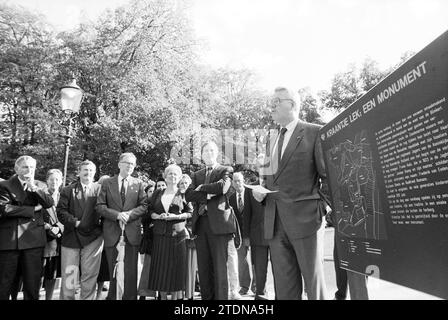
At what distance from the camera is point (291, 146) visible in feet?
10.6

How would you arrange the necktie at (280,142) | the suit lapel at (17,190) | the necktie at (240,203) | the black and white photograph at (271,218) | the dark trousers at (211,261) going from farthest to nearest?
the necktie at (240,203) < the suit lapel at (17,190) < the dark trousers at (211,261) < the necktie at (280,142) < the black and white photograph at (271,218)

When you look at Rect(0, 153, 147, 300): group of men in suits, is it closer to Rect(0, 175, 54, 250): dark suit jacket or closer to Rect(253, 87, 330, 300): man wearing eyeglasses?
Rect(0, 175, 54, 250): dark suit jacket

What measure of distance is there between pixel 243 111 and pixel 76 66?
60.5 feet

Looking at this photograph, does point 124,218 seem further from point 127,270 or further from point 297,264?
point 297,264

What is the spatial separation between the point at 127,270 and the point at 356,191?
A: 3.96 metres

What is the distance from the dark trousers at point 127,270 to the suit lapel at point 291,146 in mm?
2900

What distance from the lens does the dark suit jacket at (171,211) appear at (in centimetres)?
522

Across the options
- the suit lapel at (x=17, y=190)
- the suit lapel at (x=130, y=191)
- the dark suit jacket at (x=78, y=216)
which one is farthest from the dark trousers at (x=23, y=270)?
the suit lapel at (x=130, y=191)

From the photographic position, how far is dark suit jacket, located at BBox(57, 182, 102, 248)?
5.11 metres

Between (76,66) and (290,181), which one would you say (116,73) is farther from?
(290,181)

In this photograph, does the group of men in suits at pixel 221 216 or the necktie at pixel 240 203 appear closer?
the group of men in suits at pixel 221 216

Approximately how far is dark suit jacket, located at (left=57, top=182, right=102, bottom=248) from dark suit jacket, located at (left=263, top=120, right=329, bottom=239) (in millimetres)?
3151

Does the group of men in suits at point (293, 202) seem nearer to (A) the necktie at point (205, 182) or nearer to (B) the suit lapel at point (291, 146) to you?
(B) the suit lapel at point (291, 146)
